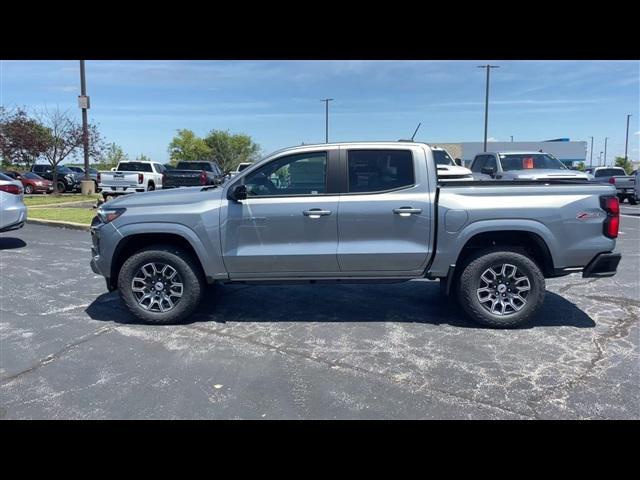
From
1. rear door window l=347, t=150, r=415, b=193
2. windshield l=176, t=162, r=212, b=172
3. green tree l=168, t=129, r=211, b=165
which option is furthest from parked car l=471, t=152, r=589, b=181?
green tree l=168, t=129, r=211, b=165

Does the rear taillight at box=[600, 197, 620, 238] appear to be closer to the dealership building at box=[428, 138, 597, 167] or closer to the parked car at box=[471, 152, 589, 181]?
the parked car at box=[471, 152, 589, 181]

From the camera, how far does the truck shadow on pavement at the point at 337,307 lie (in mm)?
5188

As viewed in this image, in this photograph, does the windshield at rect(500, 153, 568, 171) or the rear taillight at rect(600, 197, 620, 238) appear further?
the windshield at rect(500, 153, 568, 171)

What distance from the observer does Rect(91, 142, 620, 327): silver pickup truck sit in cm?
473

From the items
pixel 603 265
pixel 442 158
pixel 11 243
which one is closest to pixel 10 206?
pixel 11 243

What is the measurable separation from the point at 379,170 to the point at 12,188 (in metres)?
8.08

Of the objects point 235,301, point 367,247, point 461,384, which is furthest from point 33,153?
point 461,384

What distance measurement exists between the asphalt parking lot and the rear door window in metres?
1.48

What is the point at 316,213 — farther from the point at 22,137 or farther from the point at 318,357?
the point at 22,137

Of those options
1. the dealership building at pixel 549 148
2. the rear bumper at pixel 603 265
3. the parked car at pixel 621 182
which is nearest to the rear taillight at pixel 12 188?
the rear bumper at pixel 603 265

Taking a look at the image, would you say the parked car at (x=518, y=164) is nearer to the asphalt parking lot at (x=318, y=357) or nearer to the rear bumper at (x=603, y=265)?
the asphalt parking lot at (x=318, y=357)

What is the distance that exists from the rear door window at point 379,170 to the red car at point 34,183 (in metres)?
23.9
